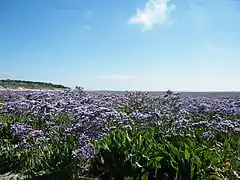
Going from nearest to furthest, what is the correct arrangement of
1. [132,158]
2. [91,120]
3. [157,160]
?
1. [157,160]
2. [132,158]
3. [91,120]

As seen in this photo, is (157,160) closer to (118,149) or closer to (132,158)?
(132,158)

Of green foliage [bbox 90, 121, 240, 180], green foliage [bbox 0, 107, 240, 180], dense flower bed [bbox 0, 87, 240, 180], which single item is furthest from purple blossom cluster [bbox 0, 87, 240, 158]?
green foliage [bbox 90, 121, 240, 180]

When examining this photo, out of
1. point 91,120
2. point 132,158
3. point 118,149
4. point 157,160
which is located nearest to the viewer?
point 157,160

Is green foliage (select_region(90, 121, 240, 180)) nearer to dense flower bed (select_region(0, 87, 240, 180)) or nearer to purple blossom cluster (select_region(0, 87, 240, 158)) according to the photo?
dense flower bed (select_region(0, 87, 240, 180))

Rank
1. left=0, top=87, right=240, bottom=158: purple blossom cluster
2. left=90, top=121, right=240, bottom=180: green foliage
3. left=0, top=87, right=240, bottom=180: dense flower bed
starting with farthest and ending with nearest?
1. left=0, top=87, right=240, bottom=158: purple blossom cluster
2. left=0, top=87, right=240, bottom=180: dense flower bed
3. left=90, top=121, right=240, bottom=180: green foliage

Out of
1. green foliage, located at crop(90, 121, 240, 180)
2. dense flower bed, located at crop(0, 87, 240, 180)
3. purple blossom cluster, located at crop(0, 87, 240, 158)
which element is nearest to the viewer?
green foliage, located at crop(90, 121, 240, 180)

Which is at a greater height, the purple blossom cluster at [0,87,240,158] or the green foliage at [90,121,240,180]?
the purple blossom cluster at [0,87,240,158]

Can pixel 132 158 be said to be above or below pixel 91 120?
below

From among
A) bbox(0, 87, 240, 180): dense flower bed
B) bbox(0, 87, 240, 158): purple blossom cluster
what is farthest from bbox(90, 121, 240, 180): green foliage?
→ bbox(0, 87, 240, 158): purple blossom cluster

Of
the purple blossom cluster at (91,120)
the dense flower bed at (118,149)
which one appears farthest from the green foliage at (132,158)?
the purple blossom cluster at (91,120)

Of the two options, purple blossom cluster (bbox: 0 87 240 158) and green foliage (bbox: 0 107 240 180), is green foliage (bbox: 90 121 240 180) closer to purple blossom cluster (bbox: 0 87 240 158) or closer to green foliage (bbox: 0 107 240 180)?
green foliage (bbox: 0 107 240 180)

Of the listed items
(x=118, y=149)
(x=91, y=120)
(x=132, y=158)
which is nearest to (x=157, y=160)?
(x=132, y=158)

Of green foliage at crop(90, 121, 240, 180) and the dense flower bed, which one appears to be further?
the dense flower bed

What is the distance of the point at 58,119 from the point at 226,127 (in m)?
3.99
